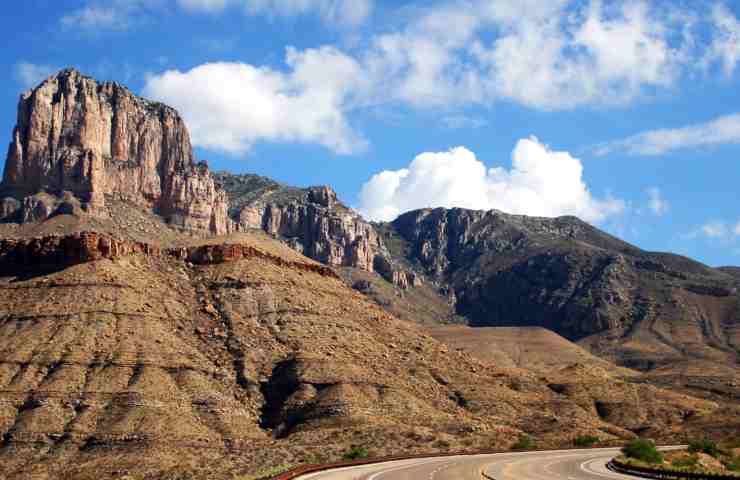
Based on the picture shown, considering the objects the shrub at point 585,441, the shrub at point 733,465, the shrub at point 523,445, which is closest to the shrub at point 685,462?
the shrub at point 733,465

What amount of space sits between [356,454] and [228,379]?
34.6 metres

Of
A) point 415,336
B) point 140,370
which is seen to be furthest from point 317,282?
point 140,370

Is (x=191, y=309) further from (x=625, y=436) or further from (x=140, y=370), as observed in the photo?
(x=625, y=436)

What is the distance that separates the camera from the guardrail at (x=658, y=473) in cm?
5478

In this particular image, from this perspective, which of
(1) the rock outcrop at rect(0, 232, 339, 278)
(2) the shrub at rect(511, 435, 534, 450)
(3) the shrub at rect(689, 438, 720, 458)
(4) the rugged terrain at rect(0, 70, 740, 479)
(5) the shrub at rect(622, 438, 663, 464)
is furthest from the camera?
(1) the rock outcrop at rect(0, 232, 339, 278)

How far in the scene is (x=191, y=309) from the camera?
5202 inches

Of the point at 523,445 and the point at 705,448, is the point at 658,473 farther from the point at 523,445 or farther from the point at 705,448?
the point at 523,445

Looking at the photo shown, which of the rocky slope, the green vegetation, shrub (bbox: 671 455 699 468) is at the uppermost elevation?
the rocky slope

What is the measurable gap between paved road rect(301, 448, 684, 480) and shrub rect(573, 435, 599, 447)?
728 inches

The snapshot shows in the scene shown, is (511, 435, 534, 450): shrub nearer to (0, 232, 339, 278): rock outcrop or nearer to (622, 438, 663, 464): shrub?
(622, 438, 663, 464): shrub

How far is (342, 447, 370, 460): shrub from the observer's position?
85.4 metres

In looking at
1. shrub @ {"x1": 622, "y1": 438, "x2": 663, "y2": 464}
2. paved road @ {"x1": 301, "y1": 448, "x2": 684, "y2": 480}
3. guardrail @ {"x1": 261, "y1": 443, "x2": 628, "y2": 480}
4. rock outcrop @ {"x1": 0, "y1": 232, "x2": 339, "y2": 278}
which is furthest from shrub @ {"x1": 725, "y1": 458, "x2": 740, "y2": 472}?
rock outcrop @ {"x1": 0, "y1": 232, "x2": 339, "y2": 278}

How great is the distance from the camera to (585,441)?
353ft

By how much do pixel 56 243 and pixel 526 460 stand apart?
76604 millimetres
